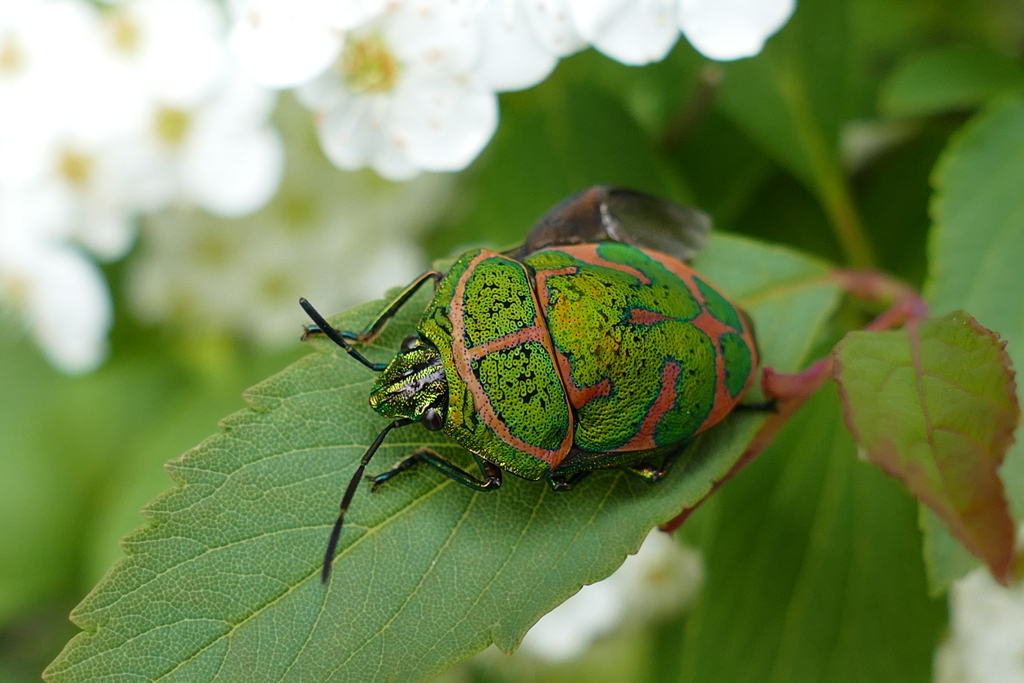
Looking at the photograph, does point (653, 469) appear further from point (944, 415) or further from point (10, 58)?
point (10, 58)

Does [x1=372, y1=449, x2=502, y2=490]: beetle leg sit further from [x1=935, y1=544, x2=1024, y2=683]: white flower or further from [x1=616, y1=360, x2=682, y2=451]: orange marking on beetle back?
[x1=935, y1=544, x2=1024, y2=683]: white flower

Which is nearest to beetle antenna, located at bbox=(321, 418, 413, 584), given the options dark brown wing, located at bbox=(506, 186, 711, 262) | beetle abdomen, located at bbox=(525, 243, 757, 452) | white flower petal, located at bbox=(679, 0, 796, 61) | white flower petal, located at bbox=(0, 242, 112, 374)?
beetle abdomen, located at bbox=(525, 243, 757, 452)

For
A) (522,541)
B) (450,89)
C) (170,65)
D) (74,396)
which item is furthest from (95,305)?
(522,541)

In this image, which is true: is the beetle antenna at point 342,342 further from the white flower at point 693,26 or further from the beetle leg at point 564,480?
the white flower at point 693,26

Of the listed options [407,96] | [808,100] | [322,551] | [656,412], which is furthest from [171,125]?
[808,100]

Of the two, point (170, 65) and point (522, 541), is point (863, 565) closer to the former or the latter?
point (522, 541)
